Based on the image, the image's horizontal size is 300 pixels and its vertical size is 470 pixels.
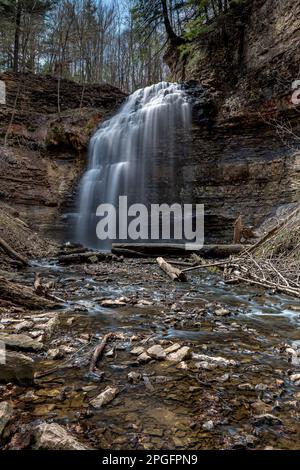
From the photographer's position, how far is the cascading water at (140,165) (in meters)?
13.0

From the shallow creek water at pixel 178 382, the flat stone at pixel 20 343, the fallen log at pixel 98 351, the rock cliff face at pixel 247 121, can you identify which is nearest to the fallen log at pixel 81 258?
the shallow creek water at pixel 178 382

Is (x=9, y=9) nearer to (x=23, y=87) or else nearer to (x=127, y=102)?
(x=23, y=87)

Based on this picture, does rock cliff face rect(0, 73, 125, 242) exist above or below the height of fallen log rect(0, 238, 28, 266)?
above

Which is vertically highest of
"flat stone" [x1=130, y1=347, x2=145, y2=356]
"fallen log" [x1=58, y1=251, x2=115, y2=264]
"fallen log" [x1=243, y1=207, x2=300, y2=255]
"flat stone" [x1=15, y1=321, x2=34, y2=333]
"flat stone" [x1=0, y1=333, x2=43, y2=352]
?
"fallen log" [x1=243, y1=207, x2=300, y2=255]

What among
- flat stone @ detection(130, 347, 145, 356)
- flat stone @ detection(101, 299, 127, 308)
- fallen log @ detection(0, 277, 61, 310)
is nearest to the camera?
flat stone @ detection(130, 347, 145, 356)

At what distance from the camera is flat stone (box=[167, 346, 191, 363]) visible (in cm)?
244

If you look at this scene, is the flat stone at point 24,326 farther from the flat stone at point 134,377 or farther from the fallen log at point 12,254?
the fallen log at point 12,254

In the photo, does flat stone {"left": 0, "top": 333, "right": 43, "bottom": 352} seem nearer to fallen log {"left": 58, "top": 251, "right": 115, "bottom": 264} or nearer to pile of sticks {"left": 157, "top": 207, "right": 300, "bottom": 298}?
pile of sticks {"left": 157, "top": 207, "right": 300, "bottom": 298}

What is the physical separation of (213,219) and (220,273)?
5.26 m

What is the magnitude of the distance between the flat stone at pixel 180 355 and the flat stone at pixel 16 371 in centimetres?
99

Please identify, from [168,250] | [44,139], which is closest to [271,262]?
[168,250]

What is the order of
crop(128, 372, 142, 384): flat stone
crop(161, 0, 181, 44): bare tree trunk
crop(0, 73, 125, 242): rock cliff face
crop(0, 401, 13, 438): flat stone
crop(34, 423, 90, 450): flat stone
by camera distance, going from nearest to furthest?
crop(34, 423, 90, 450): flat stone, crop(0, 401, 13, 438): flat stone, crop(128, 372, 142, 384): flat stone, crop(0, 73, 125, 242): rock cliff face, crop(161, 0, 181, 44): bare tree trunk

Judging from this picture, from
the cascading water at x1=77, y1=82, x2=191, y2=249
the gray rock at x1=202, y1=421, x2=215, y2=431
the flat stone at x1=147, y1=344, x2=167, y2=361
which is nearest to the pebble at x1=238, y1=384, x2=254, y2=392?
the gray rock at x1=202, y1=421, x2=215, y2=431

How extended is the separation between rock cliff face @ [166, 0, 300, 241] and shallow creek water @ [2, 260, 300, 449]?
7.66 metres
